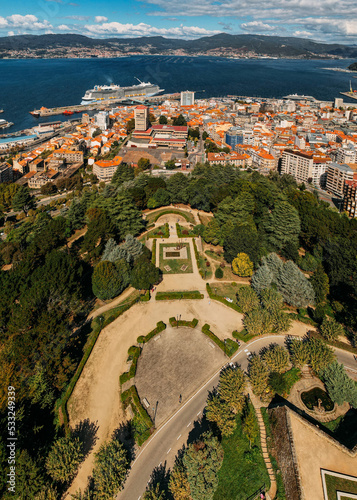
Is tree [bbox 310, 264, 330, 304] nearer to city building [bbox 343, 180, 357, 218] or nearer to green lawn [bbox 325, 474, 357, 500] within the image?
green lawn [bbox 325, 474, 357, 500]

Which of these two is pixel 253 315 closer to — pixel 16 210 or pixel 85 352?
pixel 85 352

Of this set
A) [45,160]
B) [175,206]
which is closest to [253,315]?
[175,206]

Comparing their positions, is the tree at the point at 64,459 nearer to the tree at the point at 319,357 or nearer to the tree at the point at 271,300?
the tree at the point at 319,357

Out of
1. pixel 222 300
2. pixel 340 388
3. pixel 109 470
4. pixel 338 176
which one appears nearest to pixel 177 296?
pixel 222 300

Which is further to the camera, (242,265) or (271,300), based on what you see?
(242,265)

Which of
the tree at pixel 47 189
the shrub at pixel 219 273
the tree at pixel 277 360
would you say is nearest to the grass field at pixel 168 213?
the shrub at pixel 219 273

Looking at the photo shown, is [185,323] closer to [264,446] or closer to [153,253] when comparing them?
[264,446]

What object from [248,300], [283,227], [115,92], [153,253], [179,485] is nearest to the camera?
[179,485]
